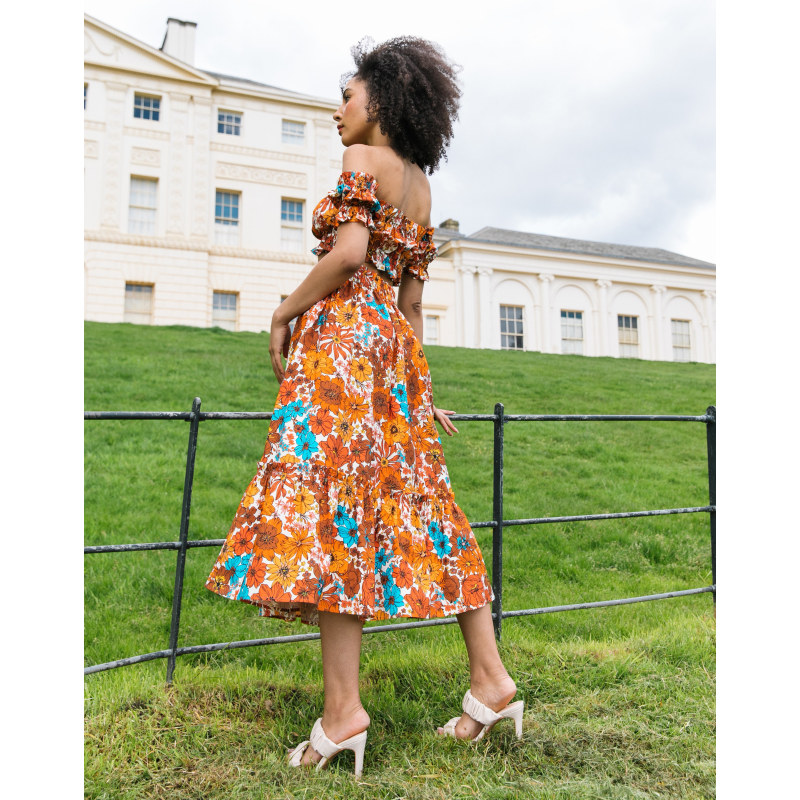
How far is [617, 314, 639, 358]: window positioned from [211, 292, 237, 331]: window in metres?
15.4

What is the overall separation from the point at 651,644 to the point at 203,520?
3189mm

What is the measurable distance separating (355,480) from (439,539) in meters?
0.38

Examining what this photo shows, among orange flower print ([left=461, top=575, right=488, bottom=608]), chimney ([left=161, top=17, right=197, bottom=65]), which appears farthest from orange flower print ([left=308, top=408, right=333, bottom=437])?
chimney ([left=161, top=17, right=197, bottom=65])

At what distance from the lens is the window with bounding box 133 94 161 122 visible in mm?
21828

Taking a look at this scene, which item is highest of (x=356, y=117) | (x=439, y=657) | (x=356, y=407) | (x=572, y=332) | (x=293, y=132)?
(x=293, y=132)

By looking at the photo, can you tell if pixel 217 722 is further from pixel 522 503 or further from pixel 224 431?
pixel 224 431

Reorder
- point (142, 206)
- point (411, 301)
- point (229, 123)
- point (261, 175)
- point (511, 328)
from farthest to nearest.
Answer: point (511, 328) < point (229, 123) < point (261, 175) < point (142, 206) < point (411, 301)

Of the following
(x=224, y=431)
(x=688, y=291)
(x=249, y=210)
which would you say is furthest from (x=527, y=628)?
(x=688, y=291)

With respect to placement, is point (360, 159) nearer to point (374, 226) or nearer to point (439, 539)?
point (374, 226)

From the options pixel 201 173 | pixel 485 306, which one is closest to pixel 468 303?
pixel 485 306

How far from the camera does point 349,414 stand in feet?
6.25

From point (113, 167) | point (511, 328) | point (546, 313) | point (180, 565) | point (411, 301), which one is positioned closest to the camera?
point (411, 301)

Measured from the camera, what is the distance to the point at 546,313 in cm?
2556

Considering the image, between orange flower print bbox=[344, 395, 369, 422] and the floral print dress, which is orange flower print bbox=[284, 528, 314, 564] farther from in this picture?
orange flower print bbox=[344, 395, 369, 422]
